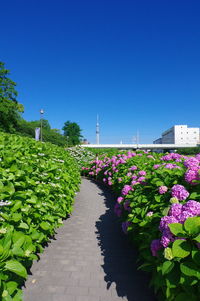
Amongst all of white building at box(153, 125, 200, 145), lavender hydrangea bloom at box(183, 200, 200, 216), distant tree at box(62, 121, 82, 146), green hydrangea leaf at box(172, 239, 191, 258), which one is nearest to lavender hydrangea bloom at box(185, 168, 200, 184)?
lavender hydrangea bloom at box(183, 200, 200, 216)

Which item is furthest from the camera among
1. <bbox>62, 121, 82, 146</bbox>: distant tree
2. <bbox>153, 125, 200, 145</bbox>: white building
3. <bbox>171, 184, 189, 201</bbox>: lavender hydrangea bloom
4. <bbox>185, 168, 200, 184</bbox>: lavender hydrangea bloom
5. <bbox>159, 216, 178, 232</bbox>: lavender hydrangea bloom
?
<bbox>153, 125, 200, 145</bbox>: white building

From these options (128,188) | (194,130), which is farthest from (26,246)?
(194,130)

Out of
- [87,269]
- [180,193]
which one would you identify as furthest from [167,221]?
[87,269]

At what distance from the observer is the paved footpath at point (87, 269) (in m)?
2.32

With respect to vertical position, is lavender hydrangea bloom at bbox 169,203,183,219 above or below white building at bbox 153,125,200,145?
below

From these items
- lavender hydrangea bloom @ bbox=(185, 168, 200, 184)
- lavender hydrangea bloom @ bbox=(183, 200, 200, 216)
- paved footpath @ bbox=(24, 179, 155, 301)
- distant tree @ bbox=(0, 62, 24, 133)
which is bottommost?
paved footpath @ bbox=(24, 179, 155, 301)

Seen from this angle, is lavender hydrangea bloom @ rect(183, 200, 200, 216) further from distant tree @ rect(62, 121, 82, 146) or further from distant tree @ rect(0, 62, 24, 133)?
distant tree @ rect(62, 121, 82, 146)

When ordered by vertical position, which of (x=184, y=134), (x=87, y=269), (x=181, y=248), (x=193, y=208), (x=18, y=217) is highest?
(x=184, y=134)

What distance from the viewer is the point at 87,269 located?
110 inches

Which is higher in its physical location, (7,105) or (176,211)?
(7,105)

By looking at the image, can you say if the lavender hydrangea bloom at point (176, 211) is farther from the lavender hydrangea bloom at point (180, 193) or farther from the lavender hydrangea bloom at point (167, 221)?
the lavender hydrangea bloom at point (180, 193)

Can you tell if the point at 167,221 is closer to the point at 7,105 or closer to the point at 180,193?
the point at 180,193

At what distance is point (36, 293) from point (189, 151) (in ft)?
176

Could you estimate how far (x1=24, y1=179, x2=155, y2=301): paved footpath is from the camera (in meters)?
2.32
